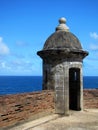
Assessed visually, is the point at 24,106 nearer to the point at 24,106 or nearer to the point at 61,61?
the point at 24,106

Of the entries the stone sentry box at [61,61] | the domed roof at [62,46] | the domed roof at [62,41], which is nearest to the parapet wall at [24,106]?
the stone sentry box at [61,61]

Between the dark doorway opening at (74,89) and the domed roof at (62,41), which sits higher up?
the domed roof at (62,41)

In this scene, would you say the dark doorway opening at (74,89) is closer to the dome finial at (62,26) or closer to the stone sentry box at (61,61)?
the stone sentry box at (61,61)

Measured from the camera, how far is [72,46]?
396 inches

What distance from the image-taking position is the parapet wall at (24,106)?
25.7 ft

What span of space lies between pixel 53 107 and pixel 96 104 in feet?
8.70

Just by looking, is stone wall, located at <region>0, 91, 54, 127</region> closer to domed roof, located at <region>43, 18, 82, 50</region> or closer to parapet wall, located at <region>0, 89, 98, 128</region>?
parapet wall, located at <region>0, 89, 98, 128</region>

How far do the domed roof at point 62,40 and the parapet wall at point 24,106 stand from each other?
65.7 inches

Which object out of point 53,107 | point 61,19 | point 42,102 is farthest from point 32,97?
point 61,19

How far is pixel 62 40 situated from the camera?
10102 millimetres

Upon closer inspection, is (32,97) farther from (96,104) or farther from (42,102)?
(96,104)

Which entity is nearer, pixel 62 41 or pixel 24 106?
pixel 24 106

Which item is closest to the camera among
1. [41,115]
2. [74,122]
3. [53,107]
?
[74,122]

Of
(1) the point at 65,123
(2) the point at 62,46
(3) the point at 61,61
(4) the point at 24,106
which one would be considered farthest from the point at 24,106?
(2) the point at 62,46
